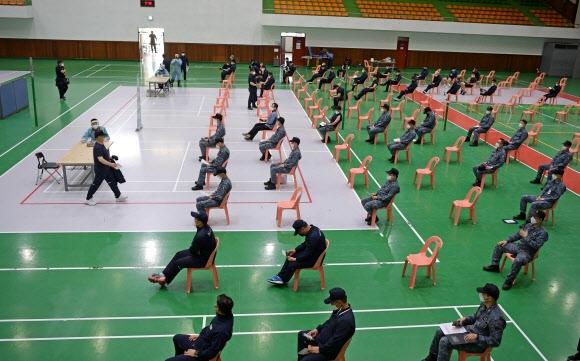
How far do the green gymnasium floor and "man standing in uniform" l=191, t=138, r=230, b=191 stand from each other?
8.71 feet

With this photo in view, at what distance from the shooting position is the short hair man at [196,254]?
351 inches

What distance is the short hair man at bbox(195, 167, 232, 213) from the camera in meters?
11.6

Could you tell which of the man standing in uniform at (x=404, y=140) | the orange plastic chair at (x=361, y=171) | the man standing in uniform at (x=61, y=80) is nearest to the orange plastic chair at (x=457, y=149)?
the man standing in uniform at (x=404, y=140)

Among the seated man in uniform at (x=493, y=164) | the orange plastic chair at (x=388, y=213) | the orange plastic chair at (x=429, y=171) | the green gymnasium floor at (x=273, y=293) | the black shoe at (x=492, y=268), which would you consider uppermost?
the seated man in uniform at (x=493, y=164)

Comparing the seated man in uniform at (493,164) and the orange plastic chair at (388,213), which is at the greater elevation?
the seated man in uniform at (493,164)

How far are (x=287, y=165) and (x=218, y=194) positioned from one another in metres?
3.10

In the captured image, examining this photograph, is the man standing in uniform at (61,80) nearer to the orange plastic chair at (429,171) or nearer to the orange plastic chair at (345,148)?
the orange plastic chair at (345,148)

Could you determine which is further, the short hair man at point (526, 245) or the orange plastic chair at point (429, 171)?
the orange plastic chair at point (429, 171)

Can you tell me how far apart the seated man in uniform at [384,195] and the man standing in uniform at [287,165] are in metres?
2.53

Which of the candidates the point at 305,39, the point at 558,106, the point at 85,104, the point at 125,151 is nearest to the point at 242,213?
the point at 125,151

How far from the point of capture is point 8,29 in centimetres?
3828

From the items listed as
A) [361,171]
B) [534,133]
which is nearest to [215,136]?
[361,171]

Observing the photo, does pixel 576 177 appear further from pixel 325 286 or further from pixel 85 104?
pixel 85 104

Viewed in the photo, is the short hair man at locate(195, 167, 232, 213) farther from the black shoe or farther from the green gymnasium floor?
the black shoe
